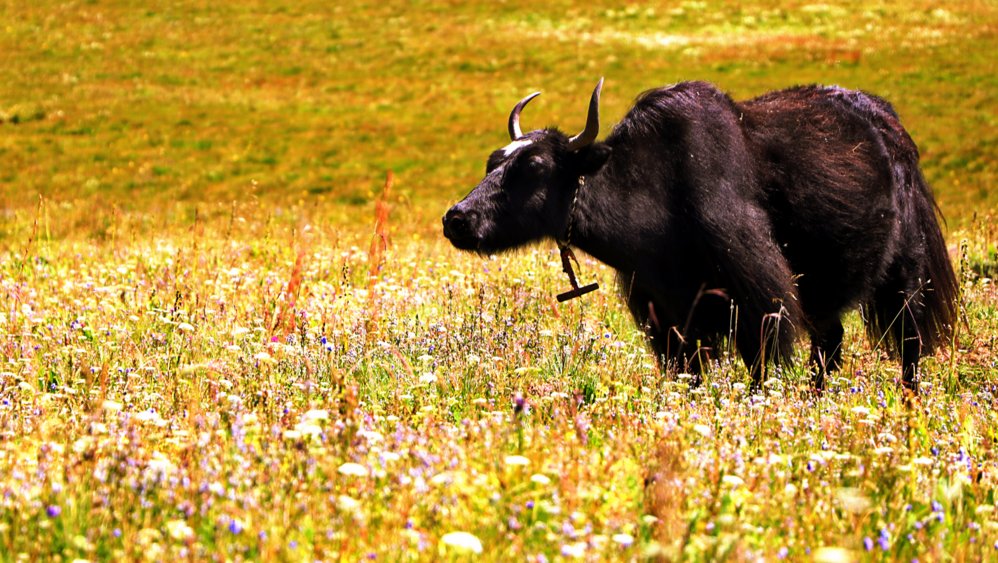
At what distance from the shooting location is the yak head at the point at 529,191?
5.94m

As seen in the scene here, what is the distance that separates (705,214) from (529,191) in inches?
40.5

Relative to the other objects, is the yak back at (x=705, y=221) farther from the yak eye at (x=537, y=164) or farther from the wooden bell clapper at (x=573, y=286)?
the yak eye at (x=537, y=164)

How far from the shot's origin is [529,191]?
19.7 feet

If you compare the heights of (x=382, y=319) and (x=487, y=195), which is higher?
(x=487, y=195)

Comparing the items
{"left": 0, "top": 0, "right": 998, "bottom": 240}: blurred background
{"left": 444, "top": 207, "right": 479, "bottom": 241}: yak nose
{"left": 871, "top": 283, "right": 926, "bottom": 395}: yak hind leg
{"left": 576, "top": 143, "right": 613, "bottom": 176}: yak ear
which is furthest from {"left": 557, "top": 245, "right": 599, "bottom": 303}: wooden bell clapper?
{"left": 0, "top": 0, "right": 998, "bottom": 240}: blurred background

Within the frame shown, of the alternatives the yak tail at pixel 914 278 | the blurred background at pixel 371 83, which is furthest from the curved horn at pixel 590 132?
the blurred background at pixel 371 83

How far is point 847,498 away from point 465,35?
Result: 1430 inches

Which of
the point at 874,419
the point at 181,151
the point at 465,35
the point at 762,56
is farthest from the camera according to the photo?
the point at 465,35

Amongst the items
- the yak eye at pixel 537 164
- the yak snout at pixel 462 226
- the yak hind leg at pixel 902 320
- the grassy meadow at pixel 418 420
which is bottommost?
the yak hind leg at pixel 902 320

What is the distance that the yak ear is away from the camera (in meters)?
6.00

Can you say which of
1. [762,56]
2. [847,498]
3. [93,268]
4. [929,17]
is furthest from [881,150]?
[929,17]

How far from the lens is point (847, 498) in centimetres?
303

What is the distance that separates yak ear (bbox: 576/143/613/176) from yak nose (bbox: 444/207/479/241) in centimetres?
72

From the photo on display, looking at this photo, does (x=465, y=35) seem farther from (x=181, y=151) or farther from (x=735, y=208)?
(x=735, y=208)
